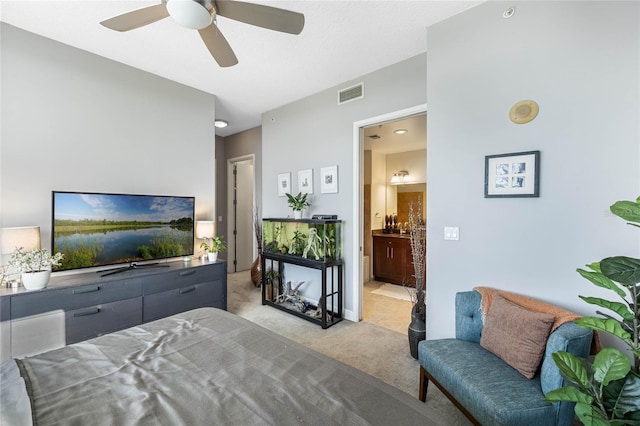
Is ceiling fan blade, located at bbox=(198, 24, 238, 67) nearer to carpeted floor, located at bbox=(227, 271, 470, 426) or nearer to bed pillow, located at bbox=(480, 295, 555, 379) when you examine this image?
bed pillow, located at bbox=(480, 295, 555, 379)

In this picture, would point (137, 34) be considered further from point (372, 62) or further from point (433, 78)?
point (433, 78)

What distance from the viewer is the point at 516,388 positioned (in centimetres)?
137

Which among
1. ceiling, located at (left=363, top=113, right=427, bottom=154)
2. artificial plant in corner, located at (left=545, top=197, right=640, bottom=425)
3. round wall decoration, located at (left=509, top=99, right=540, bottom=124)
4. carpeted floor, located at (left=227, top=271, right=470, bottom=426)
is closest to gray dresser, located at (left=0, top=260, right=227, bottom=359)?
carpeted floor, located at (left=227, top=271, right=470, bottom=426)

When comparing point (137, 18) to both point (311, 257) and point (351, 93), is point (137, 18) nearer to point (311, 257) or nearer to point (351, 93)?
point (351, 93)

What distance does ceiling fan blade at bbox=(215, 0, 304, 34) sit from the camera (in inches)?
60.2

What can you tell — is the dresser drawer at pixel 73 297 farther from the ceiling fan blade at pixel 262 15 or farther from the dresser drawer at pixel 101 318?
the ceiling fan blade at pixel 262 15

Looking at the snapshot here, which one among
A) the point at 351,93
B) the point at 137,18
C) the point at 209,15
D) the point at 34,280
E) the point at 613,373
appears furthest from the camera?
the point at 351,93

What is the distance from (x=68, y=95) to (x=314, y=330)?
3.45 m

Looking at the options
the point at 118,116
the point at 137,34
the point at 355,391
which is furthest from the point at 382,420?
the point at 118,116

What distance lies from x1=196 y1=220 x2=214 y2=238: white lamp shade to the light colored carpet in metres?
2.78

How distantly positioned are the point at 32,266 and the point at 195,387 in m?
2.20

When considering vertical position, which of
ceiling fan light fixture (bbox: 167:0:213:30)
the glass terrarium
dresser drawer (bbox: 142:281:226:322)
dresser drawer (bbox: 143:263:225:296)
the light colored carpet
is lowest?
the light colored carpet

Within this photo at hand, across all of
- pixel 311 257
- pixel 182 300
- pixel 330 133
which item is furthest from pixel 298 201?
pixel 182 300

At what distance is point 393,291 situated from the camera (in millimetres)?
4637
